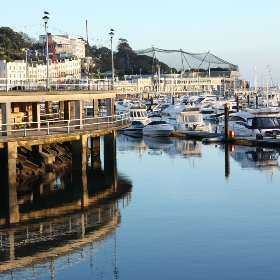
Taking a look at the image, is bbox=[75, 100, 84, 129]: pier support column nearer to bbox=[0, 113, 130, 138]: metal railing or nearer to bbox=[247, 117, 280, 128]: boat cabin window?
bbox=[0, 113, 130, 138]: metal railing

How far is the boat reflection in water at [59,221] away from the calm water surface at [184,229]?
0.11m

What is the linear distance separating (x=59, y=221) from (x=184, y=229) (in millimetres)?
5725

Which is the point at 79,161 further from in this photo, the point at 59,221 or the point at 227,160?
the point at 227,160

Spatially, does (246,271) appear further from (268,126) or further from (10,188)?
(268,126)

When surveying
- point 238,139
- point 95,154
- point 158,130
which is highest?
point 158,130

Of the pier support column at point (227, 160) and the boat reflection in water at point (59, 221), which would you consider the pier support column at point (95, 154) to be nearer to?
the boat reflection in water at point (59, 221)

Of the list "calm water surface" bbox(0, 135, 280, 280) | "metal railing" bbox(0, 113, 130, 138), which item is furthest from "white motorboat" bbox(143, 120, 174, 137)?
"metal railing" bbox(0, 113, 130, 138)

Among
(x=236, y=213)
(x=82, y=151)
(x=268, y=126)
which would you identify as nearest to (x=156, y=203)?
(x=236, y=213)

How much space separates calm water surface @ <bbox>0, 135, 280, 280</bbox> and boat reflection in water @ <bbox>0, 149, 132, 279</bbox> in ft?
0.36

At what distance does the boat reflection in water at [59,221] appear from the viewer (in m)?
25.9

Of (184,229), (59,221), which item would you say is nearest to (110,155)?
(59,221)

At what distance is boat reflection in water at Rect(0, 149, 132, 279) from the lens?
25938 millimetres

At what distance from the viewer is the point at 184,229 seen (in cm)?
3078

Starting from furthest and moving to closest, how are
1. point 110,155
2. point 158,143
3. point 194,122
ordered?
point 194,122, point 158,143, point 110,155
